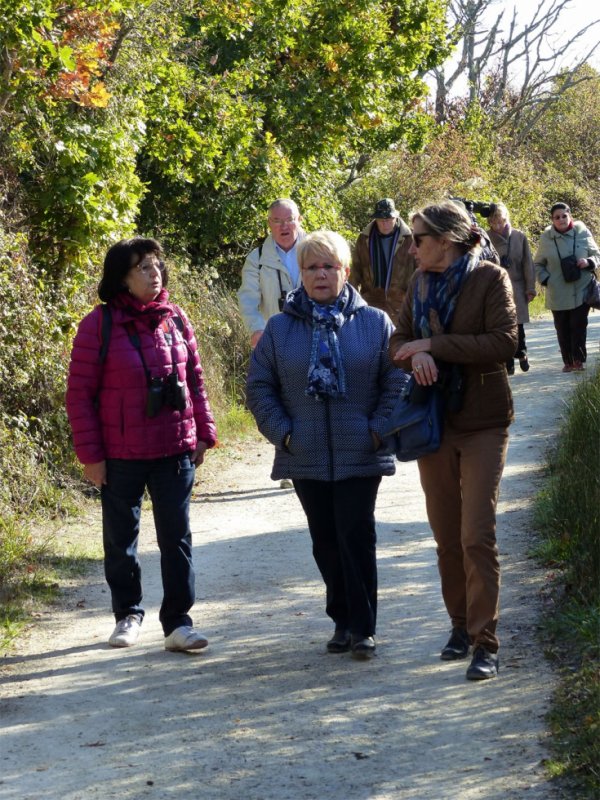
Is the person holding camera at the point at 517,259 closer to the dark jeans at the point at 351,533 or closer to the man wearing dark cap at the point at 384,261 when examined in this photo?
the man wearing dark cap at the point at 384,261

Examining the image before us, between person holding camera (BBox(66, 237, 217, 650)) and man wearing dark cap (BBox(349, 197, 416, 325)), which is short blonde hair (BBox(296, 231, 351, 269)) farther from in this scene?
man wearing dark cap (BBox(349, 197, 416, 325))

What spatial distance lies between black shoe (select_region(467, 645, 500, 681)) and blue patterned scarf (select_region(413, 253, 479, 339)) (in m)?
1.40

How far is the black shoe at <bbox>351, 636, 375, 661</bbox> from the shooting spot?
5.76 m

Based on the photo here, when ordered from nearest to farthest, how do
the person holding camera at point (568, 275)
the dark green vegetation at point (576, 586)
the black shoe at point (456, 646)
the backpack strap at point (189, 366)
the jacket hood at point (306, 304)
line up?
the dark green vegetation at point (576, 586), the black shoe at point (456, 646), the jacket hood at point (306, 304), the backpack strap at point (189, 366), the person holding camera at point (568, 275)

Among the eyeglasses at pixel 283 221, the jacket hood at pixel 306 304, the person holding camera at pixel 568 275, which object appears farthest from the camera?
the person holding camera at pixel 568 275

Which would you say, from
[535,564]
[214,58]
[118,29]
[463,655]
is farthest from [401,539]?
[214,58]

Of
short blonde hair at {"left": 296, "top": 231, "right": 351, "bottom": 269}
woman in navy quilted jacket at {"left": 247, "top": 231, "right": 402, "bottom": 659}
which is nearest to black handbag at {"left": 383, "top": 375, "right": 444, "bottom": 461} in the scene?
woman in navy quilted jacket at {"left": 247, "top": 231, "right": 402, "bottom": 659}

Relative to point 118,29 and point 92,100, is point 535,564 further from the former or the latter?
point 118,29

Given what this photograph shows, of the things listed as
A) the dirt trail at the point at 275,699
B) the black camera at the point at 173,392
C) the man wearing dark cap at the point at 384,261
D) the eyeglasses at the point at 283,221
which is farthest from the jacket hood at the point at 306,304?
the man wearing dark cap at the point at 384,261

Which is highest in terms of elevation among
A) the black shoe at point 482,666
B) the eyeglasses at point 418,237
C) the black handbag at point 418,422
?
the eyeglasses at point 418,237

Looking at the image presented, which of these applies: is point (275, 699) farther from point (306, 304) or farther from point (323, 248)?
point (323, 248)

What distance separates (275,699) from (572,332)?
1009 centimetres

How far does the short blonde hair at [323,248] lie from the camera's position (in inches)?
227

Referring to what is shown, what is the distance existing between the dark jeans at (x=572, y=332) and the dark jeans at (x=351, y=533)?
9104mm
